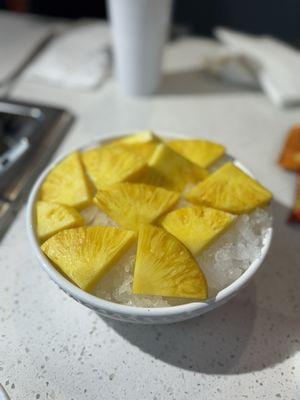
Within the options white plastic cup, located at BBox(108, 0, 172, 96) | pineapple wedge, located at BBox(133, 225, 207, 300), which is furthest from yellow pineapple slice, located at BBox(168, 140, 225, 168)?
white plastic cup, located at BBox(108, 0, 172, 96)

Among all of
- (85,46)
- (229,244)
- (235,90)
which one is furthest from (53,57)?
(229,244)

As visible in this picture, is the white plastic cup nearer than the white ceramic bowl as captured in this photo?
No

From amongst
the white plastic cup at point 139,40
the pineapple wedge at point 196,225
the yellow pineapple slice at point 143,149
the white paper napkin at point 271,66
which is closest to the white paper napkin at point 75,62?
the white plastic cup at point 139,40

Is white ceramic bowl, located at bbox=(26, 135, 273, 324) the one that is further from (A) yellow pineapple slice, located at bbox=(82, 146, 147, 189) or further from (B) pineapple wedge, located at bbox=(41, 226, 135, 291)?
(A) yellow pineapple slice, located at bbox=(82, 146, 147, 189)

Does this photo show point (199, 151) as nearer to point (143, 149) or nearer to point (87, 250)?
point (143, 149)

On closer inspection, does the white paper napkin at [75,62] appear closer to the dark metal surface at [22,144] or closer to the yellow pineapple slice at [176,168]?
the dark metal surface at [22,144]

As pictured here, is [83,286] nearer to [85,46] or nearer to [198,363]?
[198,363]
